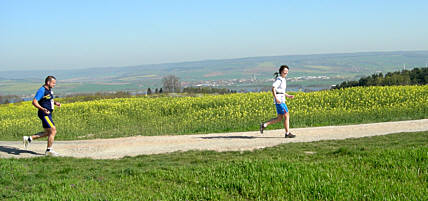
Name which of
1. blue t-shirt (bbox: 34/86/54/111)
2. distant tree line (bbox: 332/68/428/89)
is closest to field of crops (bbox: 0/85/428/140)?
blue t-shirt (bbox: 34/86/54/111)

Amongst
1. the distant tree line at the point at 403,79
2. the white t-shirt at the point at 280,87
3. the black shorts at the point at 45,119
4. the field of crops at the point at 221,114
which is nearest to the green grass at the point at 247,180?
the black shorts at the point at 45,119

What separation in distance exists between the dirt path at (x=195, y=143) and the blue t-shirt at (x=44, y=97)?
1768mm

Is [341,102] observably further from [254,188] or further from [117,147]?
[254,188]

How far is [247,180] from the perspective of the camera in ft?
21.8

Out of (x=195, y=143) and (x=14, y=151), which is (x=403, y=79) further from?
(x=14, y=151)

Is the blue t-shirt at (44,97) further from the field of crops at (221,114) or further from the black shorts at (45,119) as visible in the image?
the field of crops at (221,114)

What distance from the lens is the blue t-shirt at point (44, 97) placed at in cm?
→ 1173

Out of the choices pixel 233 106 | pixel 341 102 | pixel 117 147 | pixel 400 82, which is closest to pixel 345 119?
pixel 341 102

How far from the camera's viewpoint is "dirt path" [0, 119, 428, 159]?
12.4 m

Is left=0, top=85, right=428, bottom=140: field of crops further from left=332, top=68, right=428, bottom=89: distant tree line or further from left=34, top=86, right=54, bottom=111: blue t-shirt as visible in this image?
left=332, top=68, right=428, bottom=89: distant tree line

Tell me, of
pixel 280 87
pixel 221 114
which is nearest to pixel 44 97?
pixel 280 87

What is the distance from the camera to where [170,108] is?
25344 mm

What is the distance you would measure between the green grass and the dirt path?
10.2 ft

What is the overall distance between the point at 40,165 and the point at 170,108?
50.7 ft
